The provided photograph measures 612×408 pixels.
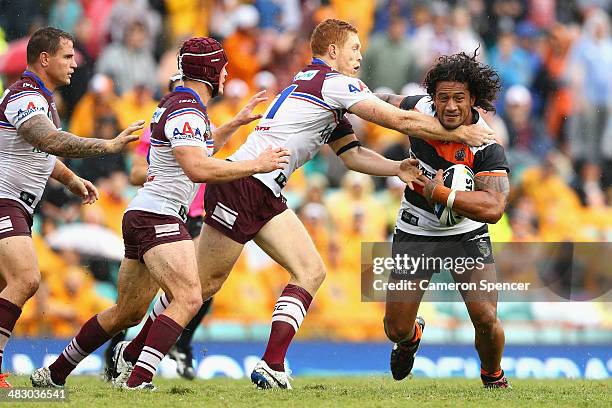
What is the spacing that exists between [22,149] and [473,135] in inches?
130

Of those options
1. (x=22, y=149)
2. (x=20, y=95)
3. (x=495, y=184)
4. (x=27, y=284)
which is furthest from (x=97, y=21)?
(x=495, y=184)

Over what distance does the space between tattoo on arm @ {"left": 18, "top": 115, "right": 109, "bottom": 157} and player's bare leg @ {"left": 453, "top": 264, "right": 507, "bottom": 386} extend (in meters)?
2.84

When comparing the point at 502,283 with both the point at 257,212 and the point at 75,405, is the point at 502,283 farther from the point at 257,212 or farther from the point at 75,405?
the point at 75,405

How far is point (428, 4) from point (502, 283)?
175 inches

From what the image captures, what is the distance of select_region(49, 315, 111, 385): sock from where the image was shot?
780cm

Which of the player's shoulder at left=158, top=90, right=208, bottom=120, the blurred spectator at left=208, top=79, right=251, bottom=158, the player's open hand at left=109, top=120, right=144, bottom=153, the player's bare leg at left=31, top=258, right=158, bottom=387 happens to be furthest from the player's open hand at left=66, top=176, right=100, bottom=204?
the blurred spectator at left=208, top=79, right=251, bottom=158

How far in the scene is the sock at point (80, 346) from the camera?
25.6 ft

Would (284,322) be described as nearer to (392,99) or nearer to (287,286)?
(287,286)

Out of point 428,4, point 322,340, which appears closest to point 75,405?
point 322,340

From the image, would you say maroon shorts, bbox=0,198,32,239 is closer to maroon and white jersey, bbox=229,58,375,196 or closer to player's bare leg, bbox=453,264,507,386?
maroon and white jersey, bbox=229,58,375,196

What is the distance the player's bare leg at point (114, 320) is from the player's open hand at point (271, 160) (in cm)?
114

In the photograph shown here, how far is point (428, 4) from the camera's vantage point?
595 inches

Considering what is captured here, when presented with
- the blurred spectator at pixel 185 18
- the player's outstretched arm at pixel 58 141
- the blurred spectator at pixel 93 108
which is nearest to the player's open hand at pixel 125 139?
the player's outstretched arm at pixel 58 141

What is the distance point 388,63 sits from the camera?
14.5 meters
